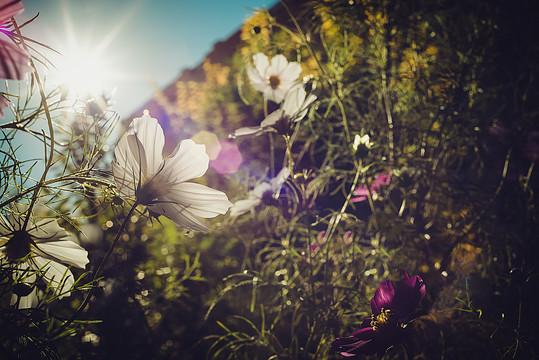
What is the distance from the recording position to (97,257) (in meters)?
0.62

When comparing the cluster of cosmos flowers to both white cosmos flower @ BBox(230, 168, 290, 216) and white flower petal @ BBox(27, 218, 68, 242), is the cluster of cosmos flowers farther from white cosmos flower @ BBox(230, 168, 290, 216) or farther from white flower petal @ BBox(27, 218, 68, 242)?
white cosmos flower @ BBox(230, 168, 290, 216)

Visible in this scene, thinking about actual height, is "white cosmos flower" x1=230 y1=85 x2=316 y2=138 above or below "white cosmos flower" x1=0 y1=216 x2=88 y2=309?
below

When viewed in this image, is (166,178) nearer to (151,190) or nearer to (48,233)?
(151,190)

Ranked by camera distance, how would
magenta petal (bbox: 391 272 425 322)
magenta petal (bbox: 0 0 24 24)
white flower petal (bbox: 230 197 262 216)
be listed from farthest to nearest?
white flower petal (bbox: 230 197 262 216), magenta petal (bbox: 391 272 425 322), magenta petal (bbox: 0 0 24 24)

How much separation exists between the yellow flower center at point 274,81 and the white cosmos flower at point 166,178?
0.23 metres

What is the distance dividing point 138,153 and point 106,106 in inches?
5.1

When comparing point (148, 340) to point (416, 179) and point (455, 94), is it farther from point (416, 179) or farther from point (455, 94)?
point (455, 94)

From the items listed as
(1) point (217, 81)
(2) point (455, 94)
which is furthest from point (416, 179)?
(1) point (217, 81)

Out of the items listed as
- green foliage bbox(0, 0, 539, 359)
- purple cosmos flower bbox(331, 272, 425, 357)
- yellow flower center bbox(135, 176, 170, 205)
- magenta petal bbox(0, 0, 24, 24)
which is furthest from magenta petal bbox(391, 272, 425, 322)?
magenta petal bbox(0, 0, 24, 24)

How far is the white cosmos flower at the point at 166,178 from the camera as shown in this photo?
26 cm

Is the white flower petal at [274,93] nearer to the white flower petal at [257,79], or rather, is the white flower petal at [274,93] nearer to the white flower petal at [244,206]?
the white flower petal at [257,79]

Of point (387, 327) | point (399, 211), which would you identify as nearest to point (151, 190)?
point (387, 327)

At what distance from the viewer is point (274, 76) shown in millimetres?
473

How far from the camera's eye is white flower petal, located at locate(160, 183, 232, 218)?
0.87 ft
